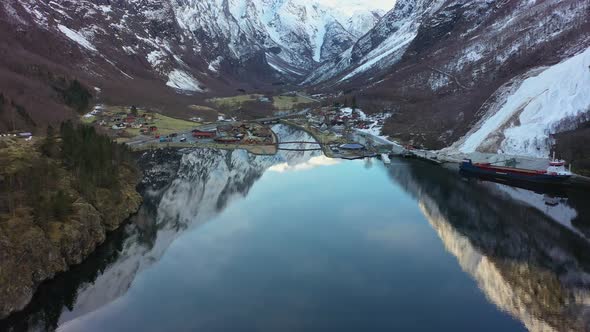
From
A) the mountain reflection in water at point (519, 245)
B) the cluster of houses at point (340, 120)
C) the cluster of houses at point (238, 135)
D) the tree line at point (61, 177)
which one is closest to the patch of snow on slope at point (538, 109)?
the mountain reflection in water at point (519, 245)

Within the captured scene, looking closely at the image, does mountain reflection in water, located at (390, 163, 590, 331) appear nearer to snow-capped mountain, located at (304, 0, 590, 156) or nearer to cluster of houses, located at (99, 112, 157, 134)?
snow-capped mountain, located at (304, 0, 590, 156)

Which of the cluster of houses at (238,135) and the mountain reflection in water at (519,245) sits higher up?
the cluster of houses at (238,135)

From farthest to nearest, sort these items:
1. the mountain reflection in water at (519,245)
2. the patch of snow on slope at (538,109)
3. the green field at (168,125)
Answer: the green field at (168,125)
the patch of snow on slope at (538,109)
the mountain reflection in water at (519,245)

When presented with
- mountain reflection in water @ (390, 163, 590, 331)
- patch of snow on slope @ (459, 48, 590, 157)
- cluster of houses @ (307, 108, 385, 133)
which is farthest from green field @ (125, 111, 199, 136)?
patch of snow on slope @ (459, 48, 590, 157)

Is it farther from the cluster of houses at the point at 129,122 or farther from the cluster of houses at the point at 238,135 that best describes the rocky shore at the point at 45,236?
the cluster of houses at the point at 129,122

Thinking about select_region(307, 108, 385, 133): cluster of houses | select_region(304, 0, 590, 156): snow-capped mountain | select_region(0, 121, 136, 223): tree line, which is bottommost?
select_region(0, 121, 136, 223): tree line

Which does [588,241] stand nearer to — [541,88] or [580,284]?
[580,284]
